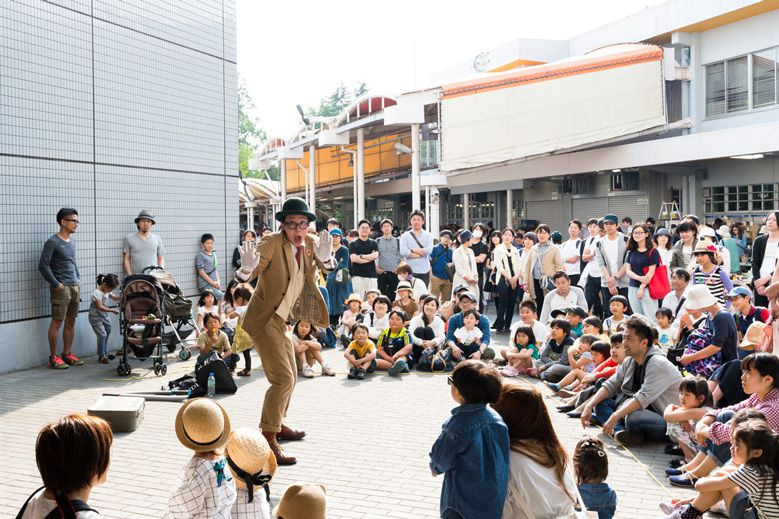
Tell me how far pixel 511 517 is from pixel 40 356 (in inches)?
356

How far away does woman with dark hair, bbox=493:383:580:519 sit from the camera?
3.72 meters

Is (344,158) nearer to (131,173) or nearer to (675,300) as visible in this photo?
(131,173)

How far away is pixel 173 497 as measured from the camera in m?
3.82

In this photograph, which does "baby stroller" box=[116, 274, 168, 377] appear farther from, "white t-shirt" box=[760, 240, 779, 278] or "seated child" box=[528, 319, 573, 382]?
"white t-shirt" box=[760, 240, 779, 278]

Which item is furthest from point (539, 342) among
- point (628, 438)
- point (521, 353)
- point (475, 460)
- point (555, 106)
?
point (555, 106)

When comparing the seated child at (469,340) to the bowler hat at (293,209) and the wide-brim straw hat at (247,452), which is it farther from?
the wide-brim straw hat at (247,452)

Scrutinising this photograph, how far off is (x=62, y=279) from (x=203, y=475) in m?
7.88

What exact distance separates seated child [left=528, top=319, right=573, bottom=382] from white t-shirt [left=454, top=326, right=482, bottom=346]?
0.95m

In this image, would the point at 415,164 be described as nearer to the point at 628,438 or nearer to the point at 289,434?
the point at 289,434

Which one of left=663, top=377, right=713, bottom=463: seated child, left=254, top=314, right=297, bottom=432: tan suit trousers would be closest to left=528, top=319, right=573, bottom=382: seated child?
left=663, top=377, right=713, bottom=463: seated child

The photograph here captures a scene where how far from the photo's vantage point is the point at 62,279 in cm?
1076

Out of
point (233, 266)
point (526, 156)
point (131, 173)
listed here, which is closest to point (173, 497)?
point (131, 173)

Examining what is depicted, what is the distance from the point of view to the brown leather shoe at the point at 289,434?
7109 millimetres

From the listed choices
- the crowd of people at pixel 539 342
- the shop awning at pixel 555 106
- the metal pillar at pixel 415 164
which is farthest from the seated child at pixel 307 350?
the metal pillar at pixel 415 164
